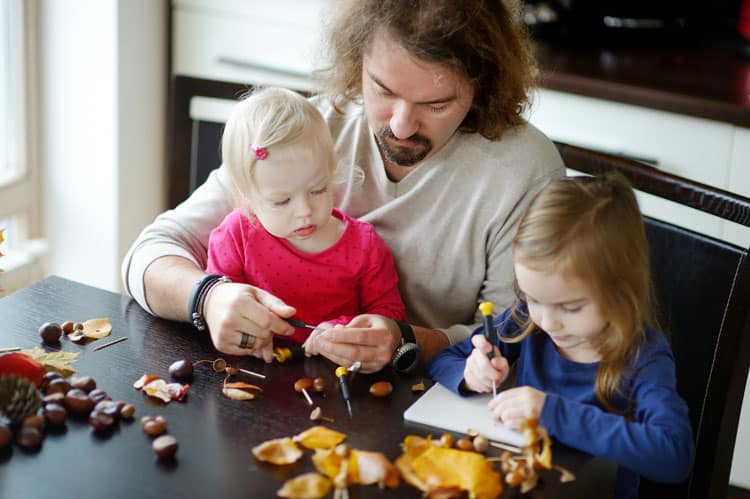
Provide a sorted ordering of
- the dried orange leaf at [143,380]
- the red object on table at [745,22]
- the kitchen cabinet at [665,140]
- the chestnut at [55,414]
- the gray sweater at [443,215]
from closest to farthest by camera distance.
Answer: the chestnut at [55,414]
the dried orange leaf at [143,380]
the gray sweater at [443,215]
the kitchen cabinet at [665,140]
the red object on table at [745,22]

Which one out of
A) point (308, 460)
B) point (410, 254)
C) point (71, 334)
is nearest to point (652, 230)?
point (410, 254)

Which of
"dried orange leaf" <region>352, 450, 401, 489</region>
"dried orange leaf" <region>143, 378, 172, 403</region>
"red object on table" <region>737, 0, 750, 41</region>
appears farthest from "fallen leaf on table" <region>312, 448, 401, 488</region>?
"red object on table" <region>737, 0, 750, 41</region>

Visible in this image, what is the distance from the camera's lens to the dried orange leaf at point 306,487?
40.6 inches

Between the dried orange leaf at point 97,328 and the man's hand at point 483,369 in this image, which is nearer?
the man's hand at point 483,369

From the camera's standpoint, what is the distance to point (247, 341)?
1333 mm

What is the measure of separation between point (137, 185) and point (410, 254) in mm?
1422

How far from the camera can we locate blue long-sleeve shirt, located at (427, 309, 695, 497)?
1.14 metres

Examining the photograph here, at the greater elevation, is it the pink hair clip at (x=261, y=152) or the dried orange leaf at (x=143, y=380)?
the pink hair clip at (x=261, y=152)

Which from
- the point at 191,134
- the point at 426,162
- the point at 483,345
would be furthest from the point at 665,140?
the point at 483,345

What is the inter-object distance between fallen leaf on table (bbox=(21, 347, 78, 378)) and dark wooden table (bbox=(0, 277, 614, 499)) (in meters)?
0.01

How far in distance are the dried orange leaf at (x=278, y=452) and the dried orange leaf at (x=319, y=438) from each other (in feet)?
0.05

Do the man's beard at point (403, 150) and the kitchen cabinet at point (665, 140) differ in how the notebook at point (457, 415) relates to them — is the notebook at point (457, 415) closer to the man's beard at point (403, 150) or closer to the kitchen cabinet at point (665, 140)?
the man's beard at point (403, 150)

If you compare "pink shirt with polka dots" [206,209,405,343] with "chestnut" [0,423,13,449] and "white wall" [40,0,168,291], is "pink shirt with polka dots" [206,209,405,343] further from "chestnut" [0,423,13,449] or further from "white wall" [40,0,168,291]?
"white wall" [40,0,168,291]

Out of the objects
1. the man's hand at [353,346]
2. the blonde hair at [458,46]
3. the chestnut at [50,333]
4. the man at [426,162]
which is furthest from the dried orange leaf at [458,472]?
the blonde hair at [458,46]
